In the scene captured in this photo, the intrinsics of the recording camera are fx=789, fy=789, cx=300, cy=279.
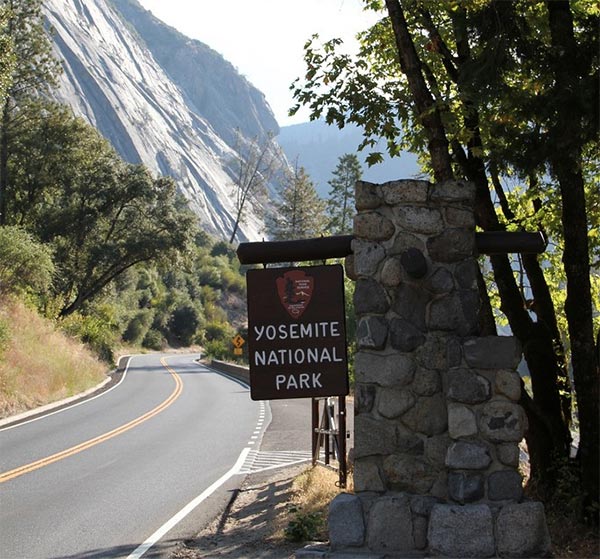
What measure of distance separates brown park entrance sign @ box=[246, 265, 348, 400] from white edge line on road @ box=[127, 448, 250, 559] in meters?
2.37

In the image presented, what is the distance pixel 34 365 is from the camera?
27609mm

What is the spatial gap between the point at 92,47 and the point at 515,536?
162 meters

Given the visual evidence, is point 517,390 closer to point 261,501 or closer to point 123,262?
point 261,501

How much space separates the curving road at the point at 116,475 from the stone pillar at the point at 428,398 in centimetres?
295

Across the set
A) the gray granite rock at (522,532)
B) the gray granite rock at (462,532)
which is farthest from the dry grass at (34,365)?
the gray granite rock at (522,532)

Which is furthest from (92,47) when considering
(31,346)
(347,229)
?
(31,346)

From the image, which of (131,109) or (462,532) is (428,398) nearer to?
(462,532)

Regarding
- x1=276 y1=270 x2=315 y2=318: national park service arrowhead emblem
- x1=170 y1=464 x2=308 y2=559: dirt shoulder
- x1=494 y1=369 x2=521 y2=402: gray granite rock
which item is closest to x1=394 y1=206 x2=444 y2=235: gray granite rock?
x1=276 y1=270 x2=315 y2=318: national park service arrowhead emblem

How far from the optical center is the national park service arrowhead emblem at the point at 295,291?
7.24 m

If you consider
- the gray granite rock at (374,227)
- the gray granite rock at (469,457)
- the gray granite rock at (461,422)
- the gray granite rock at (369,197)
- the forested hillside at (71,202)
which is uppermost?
the forested hillside at (71,202)

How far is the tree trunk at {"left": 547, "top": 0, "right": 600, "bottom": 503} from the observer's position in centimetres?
751

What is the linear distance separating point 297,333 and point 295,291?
15.4 inches

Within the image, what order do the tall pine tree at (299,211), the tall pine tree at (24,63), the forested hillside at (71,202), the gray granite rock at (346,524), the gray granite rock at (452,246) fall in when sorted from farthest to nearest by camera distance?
1. the tall pine tree at (299,211)
2. the forested hillside at (71,202)
3. the tall pine tree at (24,63)
4. the gray granite rock at (452,246)
5. the gray granite rock at (346,524)

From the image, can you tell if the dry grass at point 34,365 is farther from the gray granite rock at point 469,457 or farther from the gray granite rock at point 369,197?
the gray granite rock at point 469,457
